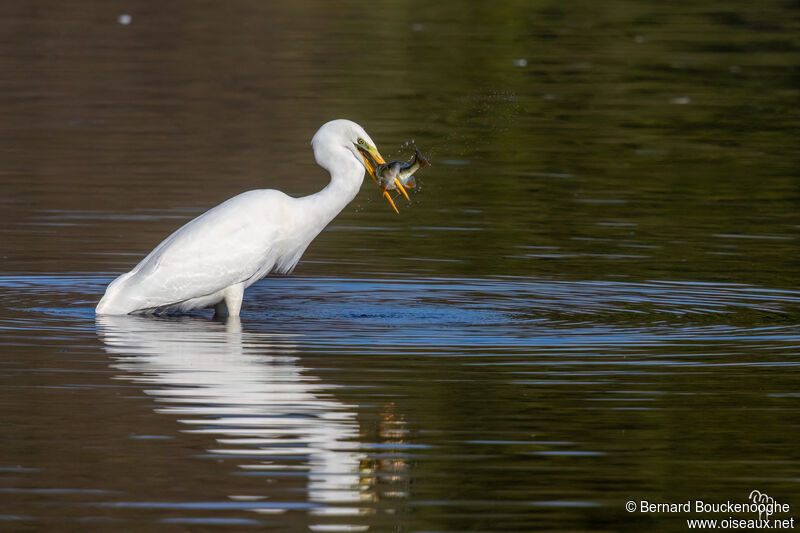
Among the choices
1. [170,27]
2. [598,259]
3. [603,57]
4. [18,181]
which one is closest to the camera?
[598,259]

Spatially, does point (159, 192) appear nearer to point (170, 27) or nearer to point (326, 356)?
point (326, 356)

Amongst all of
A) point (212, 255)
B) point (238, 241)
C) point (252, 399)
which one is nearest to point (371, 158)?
point (238, 241)

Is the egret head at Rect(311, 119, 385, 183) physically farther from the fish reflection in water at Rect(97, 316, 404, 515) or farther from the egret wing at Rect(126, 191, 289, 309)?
the fish reflection in water at Rect(97, 316, 404, 515)

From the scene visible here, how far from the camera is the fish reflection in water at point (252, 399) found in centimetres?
911

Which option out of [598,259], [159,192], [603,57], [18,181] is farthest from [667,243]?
[603,57]

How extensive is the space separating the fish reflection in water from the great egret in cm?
22

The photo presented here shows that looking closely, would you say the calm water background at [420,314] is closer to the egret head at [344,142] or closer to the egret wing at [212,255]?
the egret wing at [212,255]

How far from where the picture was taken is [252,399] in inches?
425

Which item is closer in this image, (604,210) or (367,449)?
(367,449)

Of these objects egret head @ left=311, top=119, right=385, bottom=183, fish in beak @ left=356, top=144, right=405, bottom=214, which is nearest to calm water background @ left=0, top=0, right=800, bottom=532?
fish in beak @ left=356, top=144, right=405, bottom=214

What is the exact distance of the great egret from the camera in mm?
13891

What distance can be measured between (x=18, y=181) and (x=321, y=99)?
1032cm

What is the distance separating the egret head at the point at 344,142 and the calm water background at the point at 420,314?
126 centimetres

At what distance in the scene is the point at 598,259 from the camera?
17.1 metres
